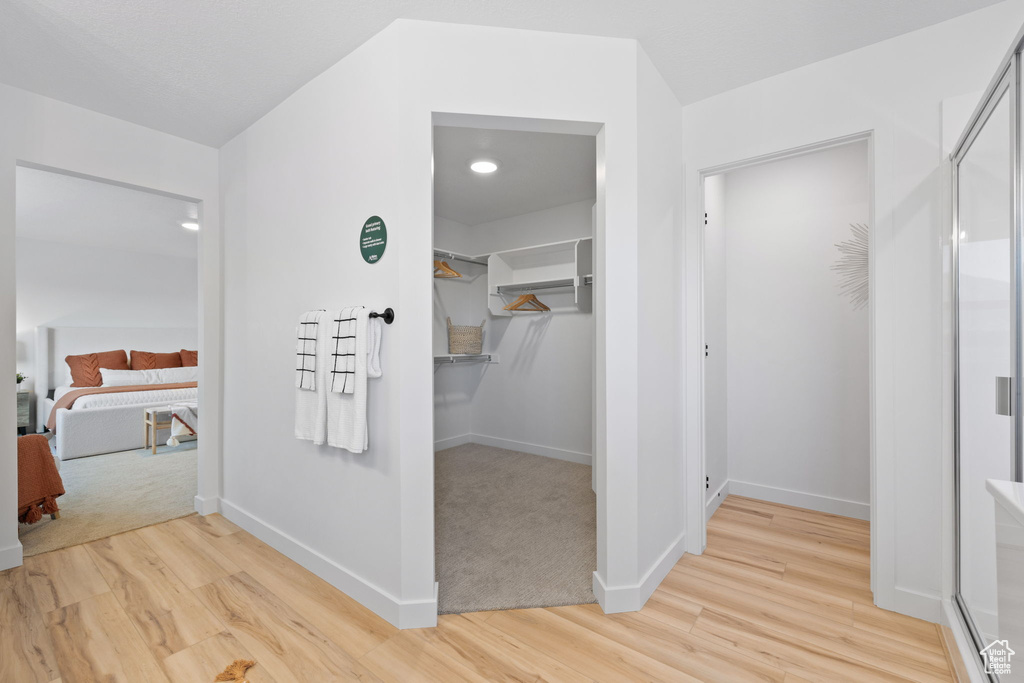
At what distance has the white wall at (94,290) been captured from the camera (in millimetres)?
5238

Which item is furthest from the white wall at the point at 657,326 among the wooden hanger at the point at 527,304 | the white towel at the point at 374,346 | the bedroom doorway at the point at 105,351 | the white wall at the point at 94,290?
the white wall at the point at 94,290

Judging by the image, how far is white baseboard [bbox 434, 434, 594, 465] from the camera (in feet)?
13.5

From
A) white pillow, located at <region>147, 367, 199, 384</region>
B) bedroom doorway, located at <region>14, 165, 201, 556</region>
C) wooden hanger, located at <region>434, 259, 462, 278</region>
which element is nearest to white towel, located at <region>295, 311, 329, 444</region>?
bedroom doorway, located at <region>14, 165, 201, 556</region>

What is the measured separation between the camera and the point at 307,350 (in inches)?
83.6

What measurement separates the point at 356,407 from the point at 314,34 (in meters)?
1.58

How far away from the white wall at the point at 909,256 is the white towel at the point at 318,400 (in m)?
2.41

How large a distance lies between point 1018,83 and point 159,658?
317 cm

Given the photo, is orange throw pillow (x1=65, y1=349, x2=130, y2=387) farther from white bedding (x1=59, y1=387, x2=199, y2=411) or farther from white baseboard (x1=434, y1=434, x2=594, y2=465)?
white baseboard (x1=434, y1=434, x2=594, y2=465)

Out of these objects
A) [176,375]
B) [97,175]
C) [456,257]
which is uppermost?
[97,175]

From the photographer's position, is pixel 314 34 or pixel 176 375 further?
pixel 176 375

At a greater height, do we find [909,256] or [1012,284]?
[909,256]

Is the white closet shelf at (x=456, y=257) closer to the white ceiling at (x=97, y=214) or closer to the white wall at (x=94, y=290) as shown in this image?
the white ceiling at (x=97, y=214)

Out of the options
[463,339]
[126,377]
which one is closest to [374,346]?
[463,339]
